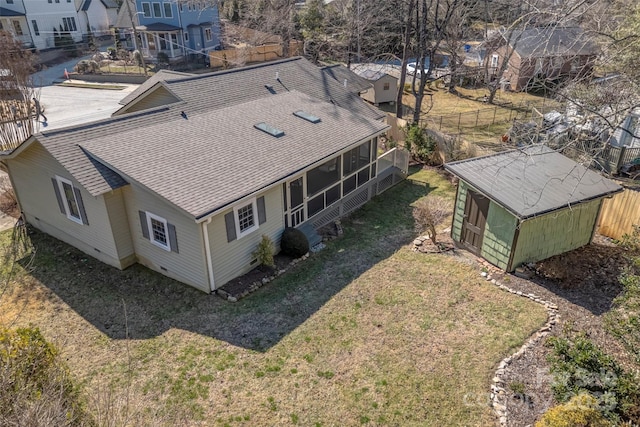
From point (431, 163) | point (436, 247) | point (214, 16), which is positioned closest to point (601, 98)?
point (431, 163)

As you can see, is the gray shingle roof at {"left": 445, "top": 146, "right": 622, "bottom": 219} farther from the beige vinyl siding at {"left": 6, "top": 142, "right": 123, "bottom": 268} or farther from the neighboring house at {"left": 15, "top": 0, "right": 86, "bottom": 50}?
the neighboring house at {"left": 15, "top": 0, "right": 86, "bottom": 50}

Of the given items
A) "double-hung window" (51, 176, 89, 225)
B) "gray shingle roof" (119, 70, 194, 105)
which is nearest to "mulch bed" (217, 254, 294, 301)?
"double-hung window" (51, 176, 89, 225)

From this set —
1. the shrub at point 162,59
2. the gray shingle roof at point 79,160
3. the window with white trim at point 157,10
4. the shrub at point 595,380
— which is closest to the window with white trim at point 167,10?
the window with white trim at point 157,10

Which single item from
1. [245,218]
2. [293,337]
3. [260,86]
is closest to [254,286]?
[245,218]

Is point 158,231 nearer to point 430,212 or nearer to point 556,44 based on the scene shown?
point 430,212

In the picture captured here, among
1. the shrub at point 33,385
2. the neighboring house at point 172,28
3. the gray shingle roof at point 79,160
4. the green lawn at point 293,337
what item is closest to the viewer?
the shrub at point 33,385

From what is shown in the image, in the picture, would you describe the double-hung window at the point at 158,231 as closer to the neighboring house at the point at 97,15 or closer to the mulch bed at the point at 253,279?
the mulch bed at the point at 253,279

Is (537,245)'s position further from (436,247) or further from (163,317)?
(163,317)
